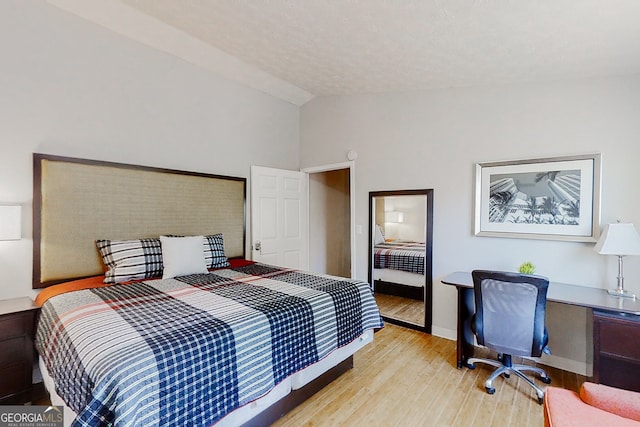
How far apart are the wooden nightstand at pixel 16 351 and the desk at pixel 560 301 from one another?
3.32m

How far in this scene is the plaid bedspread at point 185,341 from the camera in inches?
50.2

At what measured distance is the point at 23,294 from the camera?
2.44m

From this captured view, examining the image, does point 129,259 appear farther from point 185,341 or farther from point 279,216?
point 279,216

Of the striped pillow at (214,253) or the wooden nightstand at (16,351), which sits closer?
the wooden nightstand at (16,351)

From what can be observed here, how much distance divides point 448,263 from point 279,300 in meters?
2.15

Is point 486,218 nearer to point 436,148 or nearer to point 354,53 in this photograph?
point 436,148

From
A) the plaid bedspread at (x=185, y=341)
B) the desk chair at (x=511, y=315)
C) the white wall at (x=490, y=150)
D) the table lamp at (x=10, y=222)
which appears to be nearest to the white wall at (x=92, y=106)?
the table lamp at (x=10, y=222)

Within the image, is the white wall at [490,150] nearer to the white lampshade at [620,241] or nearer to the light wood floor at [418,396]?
the white lampshade at [620,241]

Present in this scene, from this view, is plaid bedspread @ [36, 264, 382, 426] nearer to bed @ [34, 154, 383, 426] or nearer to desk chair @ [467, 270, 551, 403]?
bed @ [34, 154, 383, 426]

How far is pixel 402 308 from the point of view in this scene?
3842mm

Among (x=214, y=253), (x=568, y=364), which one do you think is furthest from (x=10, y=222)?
(x=568, y=364)

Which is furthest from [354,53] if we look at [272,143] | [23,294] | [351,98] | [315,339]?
[23,294]

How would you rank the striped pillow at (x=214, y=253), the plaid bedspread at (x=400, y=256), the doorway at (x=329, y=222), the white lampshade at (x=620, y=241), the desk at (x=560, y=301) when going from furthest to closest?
the doorway at (x=329, y=222)
the plaid bedspread at (x=400, y=256)
the striped pillow at (x=214, y=253)
the white lampshade at (x=620, y=241)
the desk at (x=560, y=301)

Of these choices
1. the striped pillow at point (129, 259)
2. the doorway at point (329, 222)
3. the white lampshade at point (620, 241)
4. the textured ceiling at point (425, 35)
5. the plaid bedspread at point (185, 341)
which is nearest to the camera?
the plaid bedspread at point (185, 341)
